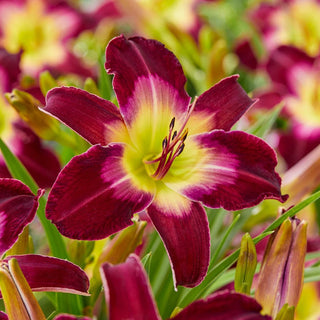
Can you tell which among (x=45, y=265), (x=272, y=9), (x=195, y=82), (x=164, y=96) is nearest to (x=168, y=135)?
(x=164, y=96)

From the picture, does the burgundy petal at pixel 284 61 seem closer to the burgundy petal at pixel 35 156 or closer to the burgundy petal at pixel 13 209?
→ the burgundy petal at pixel 35 156

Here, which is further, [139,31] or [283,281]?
[139,31]

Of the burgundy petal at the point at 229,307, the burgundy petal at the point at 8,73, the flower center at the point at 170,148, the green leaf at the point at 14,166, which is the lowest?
the burgundy petal at the point at 229,307

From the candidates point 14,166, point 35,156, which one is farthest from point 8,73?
point 14,166

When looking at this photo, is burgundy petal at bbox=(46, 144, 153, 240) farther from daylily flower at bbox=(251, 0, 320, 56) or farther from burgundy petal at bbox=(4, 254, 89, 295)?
daylily flower at bbox=(251, 0, 320, 56)

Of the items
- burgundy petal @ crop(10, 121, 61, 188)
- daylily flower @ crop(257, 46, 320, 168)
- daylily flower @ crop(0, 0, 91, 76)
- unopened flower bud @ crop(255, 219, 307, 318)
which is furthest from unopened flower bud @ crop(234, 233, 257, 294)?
daylily flower @ crop(0, 0, 91, 76)

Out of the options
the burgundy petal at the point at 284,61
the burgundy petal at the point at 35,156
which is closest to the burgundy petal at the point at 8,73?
the burgundy petal at the point at 35,156

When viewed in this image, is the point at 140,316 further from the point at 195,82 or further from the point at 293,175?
the point at 195,82
